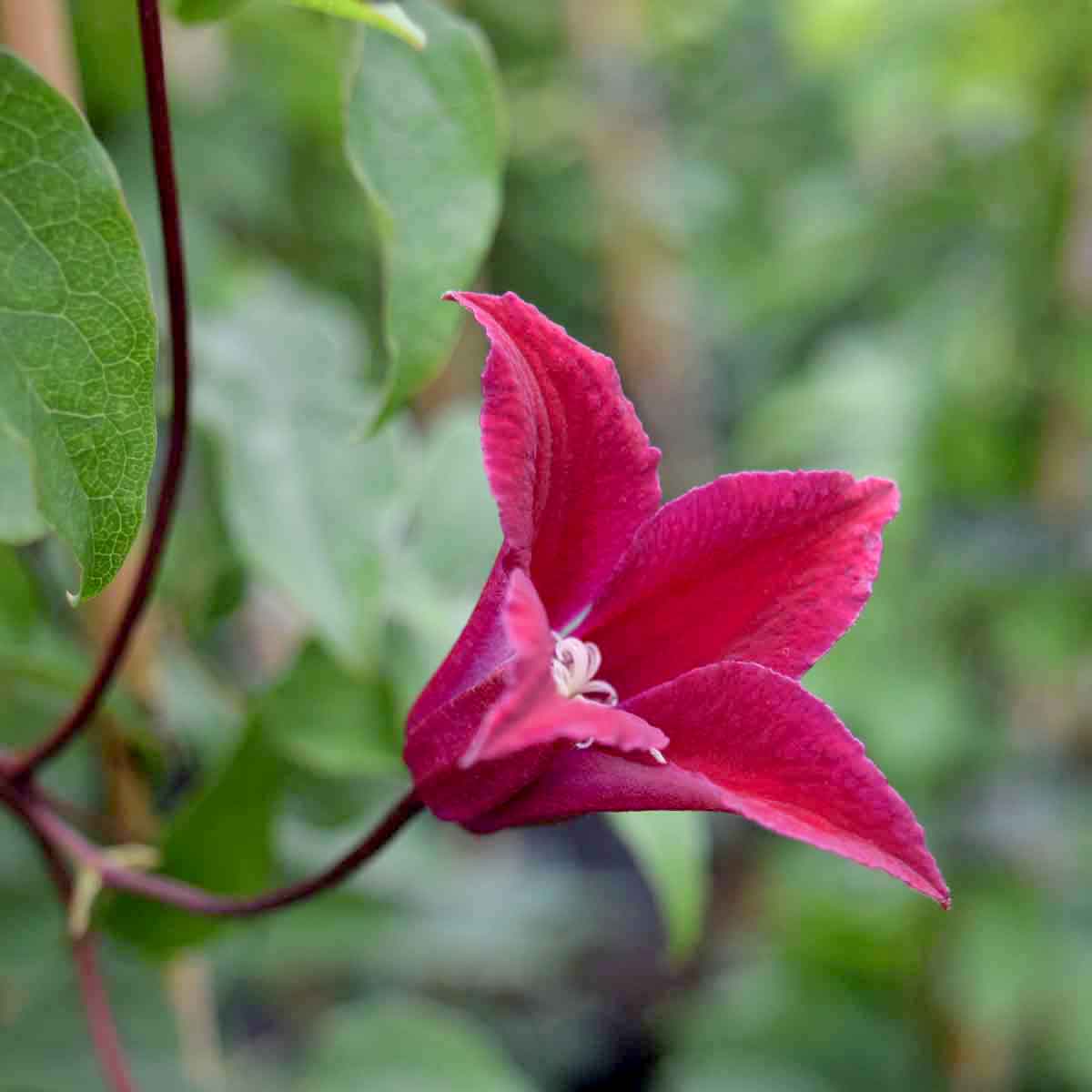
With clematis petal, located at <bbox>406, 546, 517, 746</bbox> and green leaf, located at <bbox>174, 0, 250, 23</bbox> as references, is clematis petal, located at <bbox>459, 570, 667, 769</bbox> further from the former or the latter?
green leaf, located at <bbox>174, 0, 250, 23</bbox>

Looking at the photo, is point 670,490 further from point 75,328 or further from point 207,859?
point 75,328

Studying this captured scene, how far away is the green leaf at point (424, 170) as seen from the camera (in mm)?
377

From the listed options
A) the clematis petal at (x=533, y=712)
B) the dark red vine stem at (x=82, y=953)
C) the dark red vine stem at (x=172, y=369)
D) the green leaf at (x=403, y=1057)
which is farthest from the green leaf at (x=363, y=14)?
the green leaf at (x=403, y=1057)

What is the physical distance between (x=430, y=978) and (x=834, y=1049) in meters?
0.39

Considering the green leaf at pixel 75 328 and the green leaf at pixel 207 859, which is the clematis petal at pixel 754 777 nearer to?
the green leaf at pixel 75 328

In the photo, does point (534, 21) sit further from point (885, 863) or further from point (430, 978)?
point (885, 863)

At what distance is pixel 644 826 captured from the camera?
1.60 ft

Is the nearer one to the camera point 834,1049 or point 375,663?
point 375,663

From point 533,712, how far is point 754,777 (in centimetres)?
7

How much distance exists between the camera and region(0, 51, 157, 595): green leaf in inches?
11.1

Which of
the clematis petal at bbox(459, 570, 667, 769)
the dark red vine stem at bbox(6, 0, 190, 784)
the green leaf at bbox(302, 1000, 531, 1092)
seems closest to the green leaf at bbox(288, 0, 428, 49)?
the dark red vine stem at bbox(6, 0, 190, 784)

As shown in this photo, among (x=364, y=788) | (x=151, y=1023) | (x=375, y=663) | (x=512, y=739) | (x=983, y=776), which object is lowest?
(x=983, y=776)

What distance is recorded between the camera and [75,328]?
29 cm

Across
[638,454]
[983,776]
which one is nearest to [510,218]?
[983,776]
